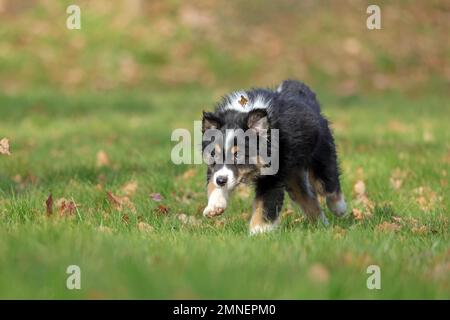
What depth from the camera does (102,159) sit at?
8805 mm

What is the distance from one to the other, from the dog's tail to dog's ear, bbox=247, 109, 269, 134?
635mm

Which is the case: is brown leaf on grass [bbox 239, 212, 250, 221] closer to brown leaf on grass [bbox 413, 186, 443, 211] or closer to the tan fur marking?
the tan fur marking

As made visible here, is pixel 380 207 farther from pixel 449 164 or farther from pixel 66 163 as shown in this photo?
pixel 66 163

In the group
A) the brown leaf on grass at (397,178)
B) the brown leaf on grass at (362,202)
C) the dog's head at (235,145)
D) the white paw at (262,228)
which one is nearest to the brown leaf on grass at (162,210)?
the dog's head at (235,145)

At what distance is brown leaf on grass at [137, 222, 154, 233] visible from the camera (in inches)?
206

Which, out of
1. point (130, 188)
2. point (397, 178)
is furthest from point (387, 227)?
point (130, 188)

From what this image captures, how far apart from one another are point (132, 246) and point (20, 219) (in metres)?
1.22

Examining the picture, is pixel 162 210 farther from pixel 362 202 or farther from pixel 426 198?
pixel 426 198

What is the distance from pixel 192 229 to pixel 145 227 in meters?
0.33

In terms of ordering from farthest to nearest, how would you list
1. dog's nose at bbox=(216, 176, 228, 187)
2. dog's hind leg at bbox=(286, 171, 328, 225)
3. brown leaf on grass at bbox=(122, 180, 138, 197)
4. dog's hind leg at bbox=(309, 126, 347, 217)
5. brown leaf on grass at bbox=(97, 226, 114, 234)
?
brown leaf on grass at bbox=(122, 180, 138, 197) → dog's hind leg at bbox=(309, 126, 347, 217) → dog's hind leg at bbox=(286, 171, 328, 225) → dog's nose at bbox=(216, 176, 228, 187) → brown leaf on grass at bbox=(97, 226, 114, 234)

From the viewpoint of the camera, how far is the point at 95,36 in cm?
1828

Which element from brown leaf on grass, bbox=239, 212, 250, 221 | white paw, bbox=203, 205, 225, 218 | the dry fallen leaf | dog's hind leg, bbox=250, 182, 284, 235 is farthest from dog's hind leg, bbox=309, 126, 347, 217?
white paw, bbox=203, 205, 225, 218

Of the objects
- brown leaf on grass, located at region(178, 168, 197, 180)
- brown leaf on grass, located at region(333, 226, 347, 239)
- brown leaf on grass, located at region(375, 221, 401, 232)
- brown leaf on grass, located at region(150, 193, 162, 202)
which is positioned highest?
brown leaf on grass, located at region(178, 168, 197, 180)

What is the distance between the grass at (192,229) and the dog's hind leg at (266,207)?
0.14m
